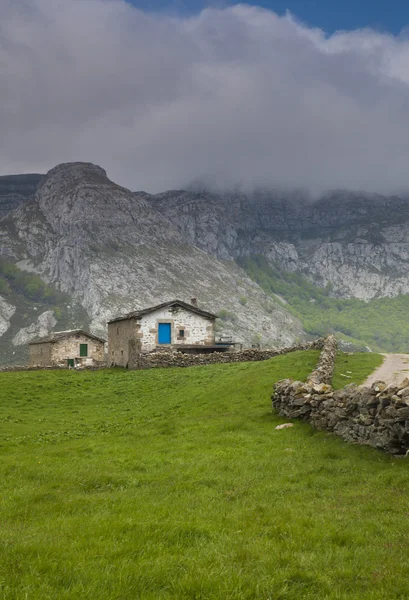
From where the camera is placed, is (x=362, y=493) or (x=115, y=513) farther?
(x=362, y=493)

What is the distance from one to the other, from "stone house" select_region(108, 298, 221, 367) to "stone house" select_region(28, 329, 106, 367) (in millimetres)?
12449

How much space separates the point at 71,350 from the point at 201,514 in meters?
64.8

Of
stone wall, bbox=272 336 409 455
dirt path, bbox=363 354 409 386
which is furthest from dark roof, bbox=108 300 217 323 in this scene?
stone wall, bbox=272 336 409 455

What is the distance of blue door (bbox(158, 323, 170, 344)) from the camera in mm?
54688

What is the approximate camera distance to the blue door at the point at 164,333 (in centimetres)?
5469

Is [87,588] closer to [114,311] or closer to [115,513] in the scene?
[115,513]

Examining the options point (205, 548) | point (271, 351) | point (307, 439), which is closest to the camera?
point (205, 548)

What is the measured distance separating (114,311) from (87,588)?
7740 inches

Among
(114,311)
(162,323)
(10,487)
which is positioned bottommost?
(10,487)

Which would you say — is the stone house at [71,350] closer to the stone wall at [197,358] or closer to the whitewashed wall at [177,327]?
the whitewashed wall at [177,327]

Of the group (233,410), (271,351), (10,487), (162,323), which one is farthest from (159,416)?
(162,323)

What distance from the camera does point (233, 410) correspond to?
21.3 metres

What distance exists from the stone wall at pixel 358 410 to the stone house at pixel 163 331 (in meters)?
36.0

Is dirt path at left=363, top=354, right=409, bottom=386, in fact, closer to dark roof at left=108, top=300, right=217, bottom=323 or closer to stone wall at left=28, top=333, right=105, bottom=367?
dark roof at left=108, top=300, right=217, bottom=323
